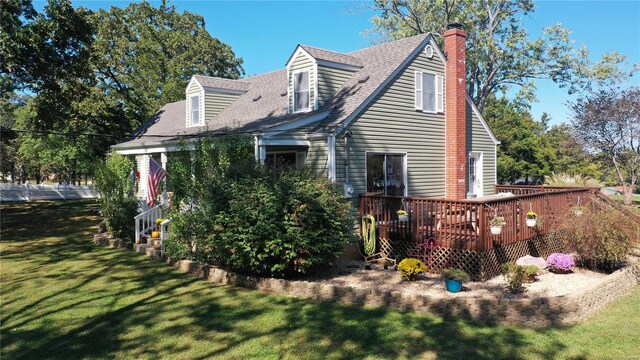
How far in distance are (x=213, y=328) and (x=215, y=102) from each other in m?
14.1

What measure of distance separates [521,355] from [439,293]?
247cm

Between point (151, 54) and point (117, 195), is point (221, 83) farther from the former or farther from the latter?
point (151, 54)

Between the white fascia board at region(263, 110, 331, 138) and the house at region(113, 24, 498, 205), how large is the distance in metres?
0.03

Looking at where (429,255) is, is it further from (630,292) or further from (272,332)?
(272,332)

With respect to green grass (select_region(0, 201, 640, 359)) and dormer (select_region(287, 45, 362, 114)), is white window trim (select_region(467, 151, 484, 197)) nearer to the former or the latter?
dormer (select_region(287, 45, 362, 114))

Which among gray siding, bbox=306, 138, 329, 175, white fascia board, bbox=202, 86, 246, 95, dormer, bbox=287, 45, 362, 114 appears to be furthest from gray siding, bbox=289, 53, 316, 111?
white fascia board, bbox=202, 86, 246, 95

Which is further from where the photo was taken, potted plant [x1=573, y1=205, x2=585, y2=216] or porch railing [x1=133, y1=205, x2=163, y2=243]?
porch railing [x1=133, y1=205, x2=163, y2=243]

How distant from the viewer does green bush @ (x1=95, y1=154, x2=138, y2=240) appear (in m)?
13.8

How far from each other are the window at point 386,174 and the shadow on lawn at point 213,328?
5436 millimetres

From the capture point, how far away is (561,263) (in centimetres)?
965

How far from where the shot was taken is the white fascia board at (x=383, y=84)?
11.5 metres

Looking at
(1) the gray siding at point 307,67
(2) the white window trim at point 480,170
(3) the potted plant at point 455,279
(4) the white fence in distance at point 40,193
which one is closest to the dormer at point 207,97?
(1) the gray siding at point 307,67

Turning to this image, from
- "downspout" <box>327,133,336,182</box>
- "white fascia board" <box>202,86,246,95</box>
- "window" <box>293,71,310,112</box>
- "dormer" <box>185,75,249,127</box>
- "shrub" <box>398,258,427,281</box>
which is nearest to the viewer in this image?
"shrub" <box>398,258,427,281</box>

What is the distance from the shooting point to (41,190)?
35781 millimetres
